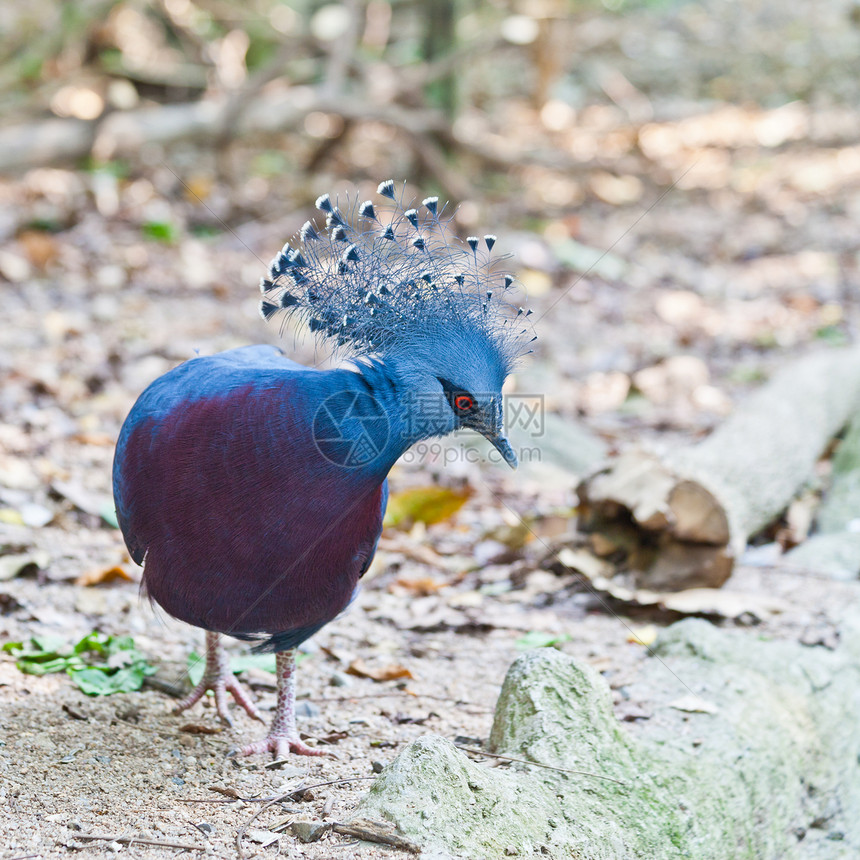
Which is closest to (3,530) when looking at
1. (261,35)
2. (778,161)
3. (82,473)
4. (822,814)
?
(82,473)

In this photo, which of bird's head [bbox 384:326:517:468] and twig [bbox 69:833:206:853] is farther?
bird's head [bbox 384:326:517:468]

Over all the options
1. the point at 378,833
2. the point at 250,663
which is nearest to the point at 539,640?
the point at 250,663

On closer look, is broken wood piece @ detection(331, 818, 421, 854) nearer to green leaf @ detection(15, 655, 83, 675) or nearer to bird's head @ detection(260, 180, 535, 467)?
bird's head @ detection(260, 180, 535, 467)

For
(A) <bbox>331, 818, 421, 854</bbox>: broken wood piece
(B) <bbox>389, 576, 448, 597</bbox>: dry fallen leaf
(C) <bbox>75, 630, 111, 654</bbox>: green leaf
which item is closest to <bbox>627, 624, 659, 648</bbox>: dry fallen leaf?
(B) <bbox>389, 576, 448, 597</bbox>: dry fallen leaf

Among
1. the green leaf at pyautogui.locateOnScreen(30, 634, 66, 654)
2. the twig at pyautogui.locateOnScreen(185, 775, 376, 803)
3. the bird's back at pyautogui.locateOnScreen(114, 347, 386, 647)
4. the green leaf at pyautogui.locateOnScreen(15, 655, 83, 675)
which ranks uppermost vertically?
the bird's back at pyautogui.locateOnScreen(114, 347, 386, 647)

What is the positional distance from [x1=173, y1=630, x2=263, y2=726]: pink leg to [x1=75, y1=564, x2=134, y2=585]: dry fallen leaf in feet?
2.67

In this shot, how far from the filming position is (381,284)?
9.25 ft

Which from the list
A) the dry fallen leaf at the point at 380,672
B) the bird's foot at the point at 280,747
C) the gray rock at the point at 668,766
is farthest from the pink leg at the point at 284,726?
the gray rock at the point at 668,766

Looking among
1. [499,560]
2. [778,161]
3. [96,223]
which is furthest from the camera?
[778,161]

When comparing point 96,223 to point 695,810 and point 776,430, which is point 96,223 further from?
point 695,810

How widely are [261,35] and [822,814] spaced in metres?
10.4

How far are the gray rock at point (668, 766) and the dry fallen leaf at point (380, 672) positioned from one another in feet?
2.56

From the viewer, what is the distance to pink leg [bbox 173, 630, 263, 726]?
3338 millimetres

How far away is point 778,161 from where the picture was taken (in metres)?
12.3
